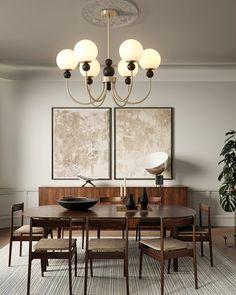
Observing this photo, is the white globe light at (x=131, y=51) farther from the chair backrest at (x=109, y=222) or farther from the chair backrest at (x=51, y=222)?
the chair backrest at (x=51, y=222)

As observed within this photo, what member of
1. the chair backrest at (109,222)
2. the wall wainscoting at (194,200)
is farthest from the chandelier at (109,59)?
the wall wainscoting at (194,200)

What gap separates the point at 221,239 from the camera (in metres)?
5.77

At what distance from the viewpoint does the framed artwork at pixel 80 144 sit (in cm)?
673

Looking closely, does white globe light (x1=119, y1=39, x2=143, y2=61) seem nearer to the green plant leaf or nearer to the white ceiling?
the white ceiling

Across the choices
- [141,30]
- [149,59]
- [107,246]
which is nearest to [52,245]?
[107,246]

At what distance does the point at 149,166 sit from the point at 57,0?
340 centimetres

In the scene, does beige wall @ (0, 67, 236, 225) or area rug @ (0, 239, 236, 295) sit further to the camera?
beige wall @ (0, 67, 236, 225)

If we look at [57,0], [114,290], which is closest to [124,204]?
[114,290]

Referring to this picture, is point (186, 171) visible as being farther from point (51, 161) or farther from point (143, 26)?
point (143, 26)

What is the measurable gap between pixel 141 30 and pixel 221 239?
333cm

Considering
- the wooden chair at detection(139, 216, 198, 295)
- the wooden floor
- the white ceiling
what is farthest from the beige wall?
the wooden chair at detection(139, 216, 198, 295)

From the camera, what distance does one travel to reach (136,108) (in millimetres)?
6789

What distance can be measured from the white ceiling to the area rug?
289 cm

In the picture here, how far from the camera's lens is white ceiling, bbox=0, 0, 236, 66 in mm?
4137
